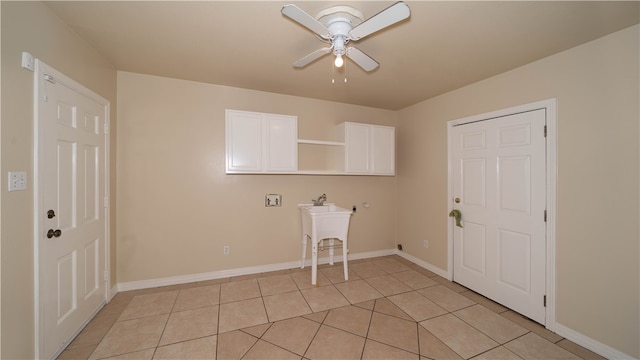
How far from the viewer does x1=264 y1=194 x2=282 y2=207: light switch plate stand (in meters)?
3.59

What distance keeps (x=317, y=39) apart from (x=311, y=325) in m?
2.64

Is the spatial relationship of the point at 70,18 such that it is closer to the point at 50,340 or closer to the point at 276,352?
the point at 50,340

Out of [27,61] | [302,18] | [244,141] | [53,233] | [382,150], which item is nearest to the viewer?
[302,18]

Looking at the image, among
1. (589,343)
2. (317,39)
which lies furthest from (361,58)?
(589,343)

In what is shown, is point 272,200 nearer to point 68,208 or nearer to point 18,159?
point 68,208

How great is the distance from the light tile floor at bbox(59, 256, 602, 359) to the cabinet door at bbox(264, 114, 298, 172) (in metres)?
1.55

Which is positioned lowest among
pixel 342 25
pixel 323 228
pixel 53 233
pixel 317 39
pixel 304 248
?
pixel 304 248

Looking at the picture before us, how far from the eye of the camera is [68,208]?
2.05m

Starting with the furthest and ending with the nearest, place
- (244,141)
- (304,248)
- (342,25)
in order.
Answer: (304,248), (244,141), (342,25)

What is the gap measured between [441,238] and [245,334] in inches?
111

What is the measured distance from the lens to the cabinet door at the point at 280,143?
3273mm

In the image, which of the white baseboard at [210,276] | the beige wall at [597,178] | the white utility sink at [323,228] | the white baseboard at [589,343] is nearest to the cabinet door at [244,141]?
the white utility sink at [323,228]

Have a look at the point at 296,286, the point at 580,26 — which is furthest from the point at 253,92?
the point at 580,26

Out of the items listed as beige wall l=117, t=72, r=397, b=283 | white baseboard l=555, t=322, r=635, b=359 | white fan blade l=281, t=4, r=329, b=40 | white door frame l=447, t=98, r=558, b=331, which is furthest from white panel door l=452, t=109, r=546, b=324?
white fan blade l=281, t=4, r=329, b=40
